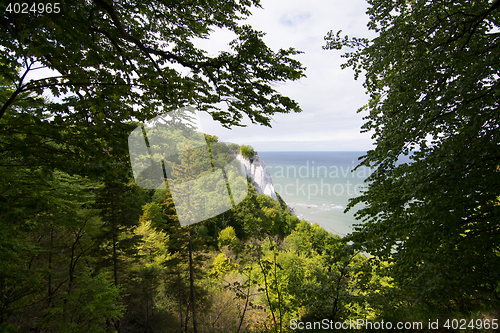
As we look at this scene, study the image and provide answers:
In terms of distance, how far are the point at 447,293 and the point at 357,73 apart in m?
4.32

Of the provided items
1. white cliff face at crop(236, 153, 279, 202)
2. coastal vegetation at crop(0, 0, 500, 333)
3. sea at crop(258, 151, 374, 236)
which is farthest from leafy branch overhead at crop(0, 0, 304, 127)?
white cliff face at crop(236, 153, 279, 202)

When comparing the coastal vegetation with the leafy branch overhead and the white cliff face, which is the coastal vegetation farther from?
the white cliff face

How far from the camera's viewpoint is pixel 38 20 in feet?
5.10

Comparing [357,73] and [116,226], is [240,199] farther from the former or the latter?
[357,73]

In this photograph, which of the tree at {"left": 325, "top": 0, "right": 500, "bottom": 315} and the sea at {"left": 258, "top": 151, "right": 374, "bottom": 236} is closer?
the tree at {"left": 325, "top": 0, "right": 500, "bottom": 315}

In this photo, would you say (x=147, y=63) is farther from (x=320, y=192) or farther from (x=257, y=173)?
(x=320, y=192)

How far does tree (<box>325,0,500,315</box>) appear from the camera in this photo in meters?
2.31

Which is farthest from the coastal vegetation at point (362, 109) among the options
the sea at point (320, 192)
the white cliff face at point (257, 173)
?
the white cliff face at point (257, 173)

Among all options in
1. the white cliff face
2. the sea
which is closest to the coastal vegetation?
the sea

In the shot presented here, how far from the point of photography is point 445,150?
254 centimetres

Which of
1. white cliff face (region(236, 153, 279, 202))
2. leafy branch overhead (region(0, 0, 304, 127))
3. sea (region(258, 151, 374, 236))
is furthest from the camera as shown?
sea (region(258, 151, 374, 236))

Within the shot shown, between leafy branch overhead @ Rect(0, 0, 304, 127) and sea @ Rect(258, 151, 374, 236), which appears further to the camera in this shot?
sea @ Rect(258, 151, 374, 236)

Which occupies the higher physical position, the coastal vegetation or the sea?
the coastal vegetation

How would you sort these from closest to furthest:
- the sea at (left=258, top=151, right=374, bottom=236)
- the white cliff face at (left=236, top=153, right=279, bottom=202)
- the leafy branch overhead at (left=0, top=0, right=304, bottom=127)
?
1. the leafy branch overhead at (left=0, top=0, right=304, bottom=127)
2. the white cliff face at (left=236, top=153, right=279, bottom=202)
3. the sea at (left=258, top=151, right=374, bottom=236)
